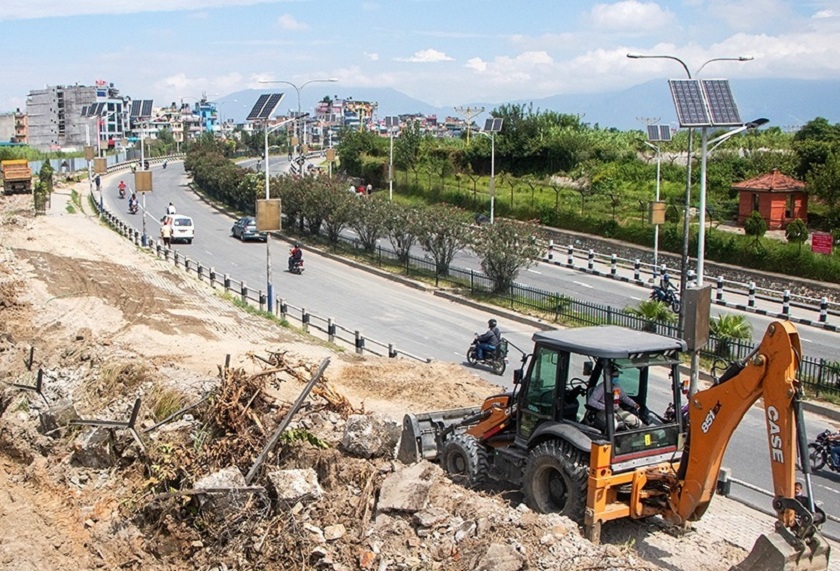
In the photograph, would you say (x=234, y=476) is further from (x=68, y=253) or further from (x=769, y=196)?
(x=769, y=196)

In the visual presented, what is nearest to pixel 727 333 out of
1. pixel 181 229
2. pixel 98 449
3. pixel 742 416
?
pixel 742 416

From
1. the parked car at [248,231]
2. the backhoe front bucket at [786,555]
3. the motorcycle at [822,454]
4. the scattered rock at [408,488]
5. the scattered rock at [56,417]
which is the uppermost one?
the parked car at [248,231]

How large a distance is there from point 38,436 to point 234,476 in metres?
5.67

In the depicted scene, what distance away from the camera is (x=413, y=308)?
3136 centimetres

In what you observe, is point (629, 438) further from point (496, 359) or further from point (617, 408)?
point (496, 359)

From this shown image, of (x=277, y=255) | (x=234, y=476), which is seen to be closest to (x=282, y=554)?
(x=234, y=476)

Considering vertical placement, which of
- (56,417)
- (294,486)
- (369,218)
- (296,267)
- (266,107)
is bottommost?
(56,417)

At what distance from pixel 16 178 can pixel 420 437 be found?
2213 inches

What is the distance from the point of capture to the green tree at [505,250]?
31.5m

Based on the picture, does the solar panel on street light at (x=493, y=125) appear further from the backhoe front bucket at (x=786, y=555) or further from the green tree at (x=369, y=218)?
the backhoe front bucket at (x=786, y=555)

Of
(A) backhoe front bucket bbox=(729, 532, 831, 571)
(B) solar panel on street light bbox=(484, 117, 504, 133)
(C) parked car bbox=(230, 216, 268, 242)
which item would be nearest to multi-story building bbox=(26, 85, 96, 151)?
(B) solar panel on street light bbox=(484, 117, 504, 133)

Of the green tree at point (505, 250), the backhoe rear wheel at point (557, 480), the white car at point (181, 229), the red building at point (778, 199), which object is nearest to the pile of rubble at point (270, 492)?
the backhoe rear wheel at point (557, 480)

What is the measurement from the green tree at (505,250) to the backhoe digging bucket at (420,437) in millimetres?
18720

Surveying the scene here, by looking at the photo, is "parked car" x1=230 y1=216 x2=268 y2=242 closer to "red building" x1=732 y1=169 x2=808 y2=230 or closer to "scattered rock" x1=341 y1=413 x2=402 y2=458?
"red building" x1=732 y1=169 x2=808 y2=230
